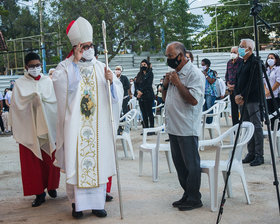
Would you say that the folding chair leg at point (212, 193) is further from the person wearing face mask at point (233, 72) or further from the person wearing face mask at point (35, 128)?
the person wearing face mask at point (233, 72)

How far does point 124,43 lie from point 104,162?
21.4 m

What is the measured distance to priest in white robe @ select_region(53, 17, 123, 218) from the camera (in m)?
5.21

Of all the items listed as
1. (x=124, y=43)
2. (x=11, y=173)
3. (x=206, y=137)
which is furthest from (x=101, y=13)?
(x=11, y=173)

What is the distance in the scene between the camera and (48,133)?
6.17m

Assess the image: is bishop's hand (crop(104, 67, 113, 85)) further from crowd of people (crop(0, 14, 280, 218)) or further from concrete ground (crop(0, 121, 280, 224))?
concrete ground (crop(0, 121, 280, 224))

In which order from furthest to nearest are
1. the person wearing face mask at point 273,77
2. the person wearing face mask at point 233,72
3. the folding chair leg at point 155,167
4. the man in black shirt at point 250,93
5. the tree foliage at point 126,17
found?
1. the tree foliage at point 126,17
2. the person wearing face mask at point 233,72
3. the person wearing face mask at point 273,77
4. the man in black shirt at point 250,93
5. the folding chair leg at point 155,167

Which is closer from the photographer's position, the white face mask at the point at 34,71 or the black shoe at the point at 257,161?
the white face mask at the point at 34,71

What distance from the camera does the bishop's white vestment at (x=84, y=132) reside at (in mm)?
5207

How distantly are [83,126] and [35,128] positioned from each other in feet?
3.88

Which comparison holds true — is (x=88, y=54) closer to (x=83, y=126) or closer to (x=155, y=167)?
(x=83, y=126)

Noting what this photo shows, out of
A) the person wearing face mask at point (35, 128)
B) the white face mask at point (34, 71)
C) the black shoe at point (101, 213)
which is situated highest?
the white face mask at point (34, 71)

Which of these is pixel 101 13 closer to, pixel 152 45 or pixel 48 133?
pixel 152 45

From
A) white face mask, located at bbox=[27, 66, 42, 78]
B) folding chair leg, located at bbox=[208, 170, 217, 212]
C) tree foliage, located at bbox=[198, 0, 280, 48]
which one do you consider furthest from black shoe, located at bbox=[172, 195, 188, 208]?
tree foliage, located at bbox=[198, 0, 280, 48]

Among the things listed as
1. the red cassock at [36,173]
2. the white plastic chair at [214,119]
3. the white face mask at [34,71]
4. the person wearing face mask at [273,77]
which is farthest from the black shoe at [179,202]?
the white plastic chair at [214,119]
